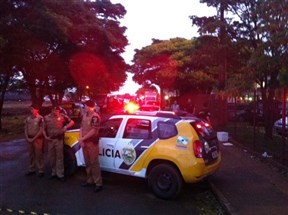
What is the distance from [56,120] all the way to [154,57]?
1674 inches

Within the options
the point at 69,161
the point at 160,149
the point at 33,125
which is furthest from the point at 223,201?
the point at 33,125

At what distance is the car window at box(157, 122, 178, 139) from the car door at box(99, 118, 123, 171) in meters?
1.04

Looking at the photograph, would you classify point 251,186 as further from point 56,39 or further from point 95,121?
point 56,39

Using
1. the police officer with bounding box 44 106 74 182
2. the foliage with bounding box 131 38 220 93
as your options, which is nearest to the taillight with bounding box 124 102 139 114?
the police officer with bounding box 44 106 74 182

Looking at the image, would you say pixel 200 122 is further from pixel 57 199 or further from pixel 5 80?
pixel 5 80

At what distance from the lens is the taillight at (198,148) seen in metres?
9.14

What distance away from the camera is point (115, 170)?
33.3ft

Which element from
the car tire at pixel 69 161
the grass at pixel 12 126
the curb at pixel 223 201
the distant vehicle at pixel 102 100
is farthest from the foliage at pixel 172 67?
the curb at pixel 223 201

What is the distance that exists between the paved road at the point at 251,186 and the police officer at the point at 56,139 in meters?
3.58

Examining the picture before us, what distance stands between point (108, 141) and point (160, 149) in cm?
143

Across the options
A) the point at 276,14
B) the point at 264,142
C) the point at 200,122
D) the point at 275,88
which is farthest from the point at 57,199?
the point at 275,88

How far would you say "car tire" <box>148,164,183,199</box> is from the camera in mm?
9172

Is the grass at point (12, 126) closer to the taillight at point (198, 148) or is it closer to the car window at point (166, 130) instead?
the car window at point (166, 130)

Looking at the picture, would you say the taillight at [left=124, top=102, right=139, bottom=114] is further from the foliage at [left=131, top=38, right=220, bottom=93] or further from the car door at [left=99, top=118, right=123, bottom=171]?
the foliage at [left=131, top=38, right=220, bottom=93]
